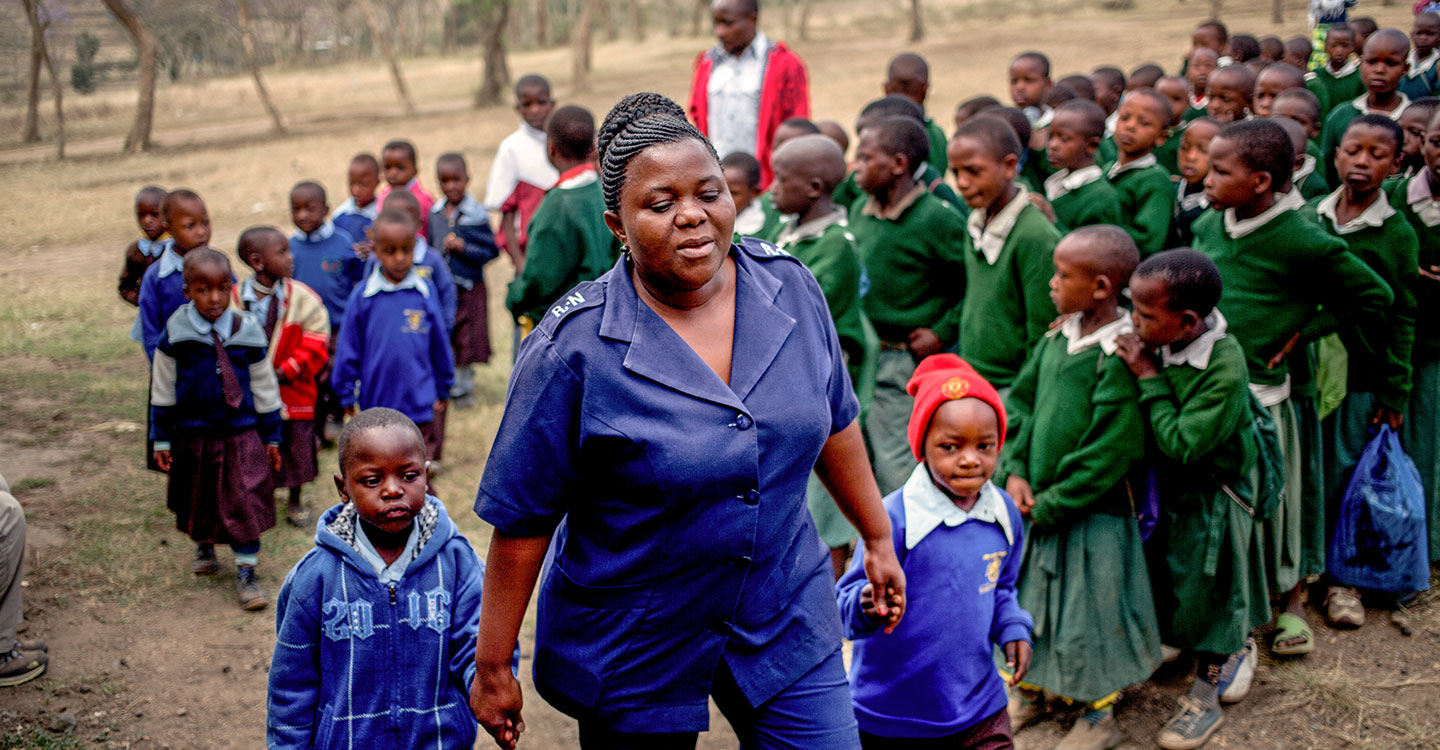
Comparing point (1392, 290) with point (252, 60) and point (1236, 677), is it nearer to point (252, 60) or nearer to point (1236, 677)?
point (1236, 677)

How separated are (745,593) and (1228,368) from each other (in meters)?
1.83

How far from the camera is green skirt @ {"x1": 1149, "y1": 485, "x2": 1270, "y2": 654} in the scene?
3459 millimetres

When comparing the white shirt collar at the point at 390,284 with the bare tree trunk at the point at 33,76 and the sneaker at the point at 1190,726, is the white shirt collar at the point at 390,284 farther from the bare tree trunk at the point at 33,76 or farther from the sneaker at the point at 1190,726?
the bare tree trunk at the point at 33,76

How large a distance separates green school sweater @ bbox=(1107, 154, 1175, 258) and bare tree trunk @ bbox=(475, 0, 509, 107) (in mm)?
19615

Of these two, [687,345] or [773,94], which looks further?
[773,94]

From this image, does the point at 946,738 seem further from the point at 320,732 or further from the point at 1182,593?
the point at 320,732

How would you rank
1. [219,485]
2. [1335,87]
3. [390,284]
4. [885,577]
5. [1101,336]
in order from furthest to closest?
[1335,87] → [390,284] → [219,485] → [1101,336] → [885,577]

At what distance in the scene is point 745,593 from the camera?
2.11m

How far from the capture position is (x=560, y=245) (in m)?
4.61

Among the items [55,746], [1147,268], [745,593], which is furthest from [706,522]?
[55,746]

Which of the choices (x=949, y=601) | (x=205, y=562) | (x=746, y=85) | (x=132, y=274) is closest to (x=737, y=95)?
(x=746, y=85)

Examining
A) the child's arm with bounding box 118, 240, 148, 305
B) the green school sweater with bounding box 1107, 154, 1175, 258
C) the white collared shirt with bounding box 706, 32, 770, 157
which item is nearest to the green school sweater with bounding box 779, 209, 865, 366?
the green school sweater with bounding box 1107, 154, 1175, 258

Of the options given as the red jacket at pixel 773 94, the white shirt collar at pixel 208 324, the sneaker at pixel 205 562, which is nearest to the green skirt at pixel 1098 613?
the white shirt collar at pixel 208 324

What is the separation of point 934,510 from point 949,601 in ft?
0.75
